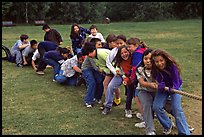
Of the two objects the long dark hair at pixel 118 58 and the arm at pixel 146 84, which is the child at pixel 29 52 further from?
the arm at pixel 146 84

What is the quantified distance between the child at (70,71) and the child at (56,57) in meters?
0.34

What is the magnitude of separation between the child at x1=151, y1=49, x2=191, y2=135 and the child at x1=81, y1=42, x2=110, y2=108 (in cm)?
175

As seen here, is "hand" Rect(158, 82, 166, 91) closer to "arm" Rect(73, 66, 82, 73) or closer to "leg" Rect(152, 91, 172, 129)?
"leg" Rect(152, 91, 172, 129)

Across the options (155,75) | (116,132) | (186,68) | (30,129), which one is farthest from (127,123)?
(186,68)

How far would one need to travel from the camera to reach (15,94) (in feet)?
25.4

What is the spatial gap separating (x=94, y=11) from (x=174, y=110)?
3303cm

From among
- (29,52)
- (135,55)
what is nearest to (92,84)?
(135,55)

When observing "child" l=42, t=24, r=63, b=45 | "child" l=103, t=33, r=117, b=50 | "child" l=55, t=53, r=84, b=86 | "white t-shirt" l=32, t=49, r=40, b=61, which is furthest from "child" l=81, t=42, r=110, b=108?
"child" l=42, t=24, r=63, b=45

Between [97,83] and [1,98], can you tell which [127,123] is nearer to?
[97,83]

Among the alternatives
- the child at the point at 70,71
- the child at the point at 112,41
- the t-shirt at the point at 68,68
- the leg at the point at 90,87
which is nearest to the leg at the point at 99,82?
the leg at the point at 90,87

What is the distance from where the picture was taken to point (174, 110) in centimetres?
499

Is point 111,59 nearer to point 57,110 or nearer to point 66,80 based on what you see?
point 57,110

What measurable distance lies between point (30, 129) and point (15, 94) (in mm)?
2385

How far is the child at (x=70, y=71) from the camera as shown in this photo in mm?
7941
